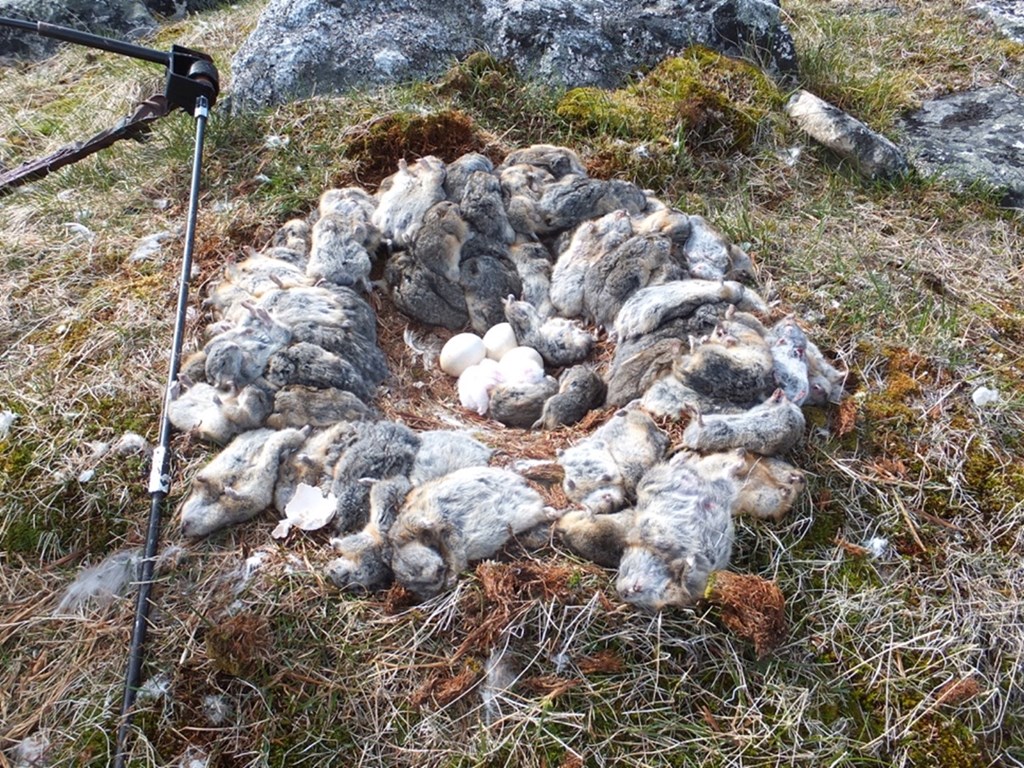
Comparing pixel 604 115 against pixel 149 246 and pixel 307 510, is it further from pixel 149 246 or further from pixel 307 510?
pixel 307 510

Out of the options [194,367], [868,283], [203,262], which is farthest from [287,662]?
[868,283]

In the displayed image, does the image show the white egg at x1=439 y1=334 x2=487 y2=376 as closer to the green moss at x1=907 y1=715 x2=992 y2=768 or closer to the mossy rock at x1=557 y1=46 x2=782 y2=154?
the mossy rock at x1=557 y1=46 x2=782 y2=154

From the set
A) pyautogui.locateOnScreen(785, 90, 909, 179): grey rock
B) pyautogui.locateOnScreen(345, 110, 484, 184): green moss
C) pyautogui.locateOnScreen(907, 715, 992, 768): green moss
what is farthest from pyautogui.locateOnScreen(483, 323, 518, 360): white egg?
pyautogui.locateOnScreen(785, 90, 909, 179): grey rock

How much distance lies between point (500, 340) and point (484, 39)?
2552mm

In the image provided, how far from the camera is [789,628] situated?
246 cm

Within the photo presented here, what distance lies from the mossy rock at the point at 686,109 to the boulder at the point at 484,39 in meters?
0.31

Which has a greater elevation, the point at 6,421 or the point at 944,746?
the point at 6,421

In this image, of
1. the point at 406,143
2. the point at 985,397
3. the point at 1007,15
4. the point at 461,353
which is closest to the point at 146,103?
the point at 406,143

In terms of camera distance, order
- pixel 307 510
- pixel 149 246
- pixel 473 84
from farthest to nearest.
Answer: pixel 473 84 < pixel 149 246 < pixel 307 510

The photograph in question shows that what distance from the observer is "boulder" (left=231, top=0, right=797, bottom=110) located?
469 cm

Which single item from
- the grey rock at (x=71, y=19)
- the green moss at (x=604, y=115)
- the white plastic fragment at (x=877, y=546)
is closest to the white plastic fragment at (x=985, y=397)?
the white plastic fragment at (x=877, y=546)

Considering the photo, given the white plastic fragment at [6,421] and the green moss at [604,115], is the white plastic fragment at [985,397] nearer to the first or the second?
the green moss at [604,115]

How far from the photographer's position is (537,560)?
255 cm

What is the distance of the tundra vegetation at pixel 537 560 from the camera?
2.32m
